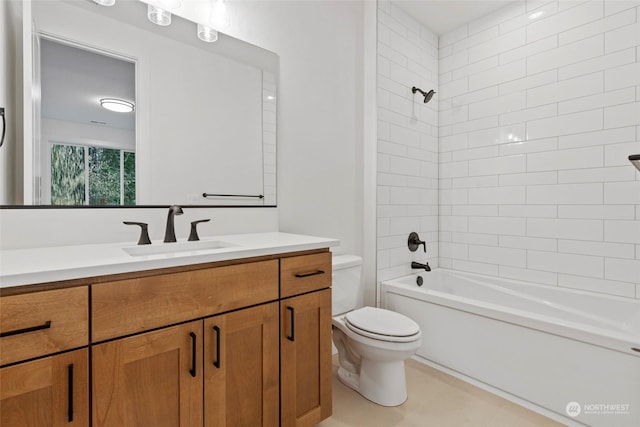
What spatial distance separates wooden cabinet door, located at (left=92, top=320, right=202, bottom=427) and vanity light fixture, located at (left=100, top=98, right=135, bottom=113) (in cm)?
99

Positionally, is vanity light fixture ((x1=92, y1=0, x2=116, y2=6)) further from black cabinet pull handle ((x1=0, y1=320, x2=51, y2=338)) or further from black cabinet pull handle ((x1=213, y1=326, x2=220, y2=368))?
black cabinet pull handle ((x1=213, y1=326, x2=220, y2=368))

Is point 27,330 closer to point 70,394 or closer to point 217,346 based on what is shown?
point 70,394

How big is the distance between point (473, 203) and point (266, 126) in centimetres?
196

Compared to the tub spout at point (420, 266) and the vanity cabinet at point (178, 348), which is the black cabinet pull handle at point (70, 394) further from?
the tub spout at point (420, 266)

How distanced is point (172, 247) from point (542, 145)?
2613mm

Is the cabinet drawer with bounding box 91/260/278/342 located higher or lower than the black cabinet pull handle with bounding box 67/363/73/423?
higher

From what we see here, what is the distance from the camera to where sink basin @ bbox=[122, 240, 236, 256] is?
1249 millimetres

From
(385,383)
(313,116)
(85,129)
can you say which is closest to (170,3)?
(85,129)

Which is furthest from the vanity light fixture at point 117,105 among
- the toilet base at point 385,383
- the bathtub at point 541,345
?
the bathtub at point 541,345

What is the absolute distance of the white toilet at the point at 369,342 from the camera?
5.45 ft

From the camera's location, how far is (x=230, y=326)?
3.74ft

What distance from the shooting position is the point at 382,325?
1.76 metres

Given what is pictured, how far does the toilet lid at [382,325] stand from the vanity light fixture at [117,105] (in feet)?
5.06

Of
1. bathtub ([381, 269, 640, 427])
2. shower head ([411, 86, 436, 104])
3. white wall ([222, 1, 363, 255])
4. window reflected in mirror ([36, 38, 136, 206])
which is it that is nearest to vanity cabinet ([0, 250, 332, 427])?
window reflected in mirror ([36, 38, 136, 206])
